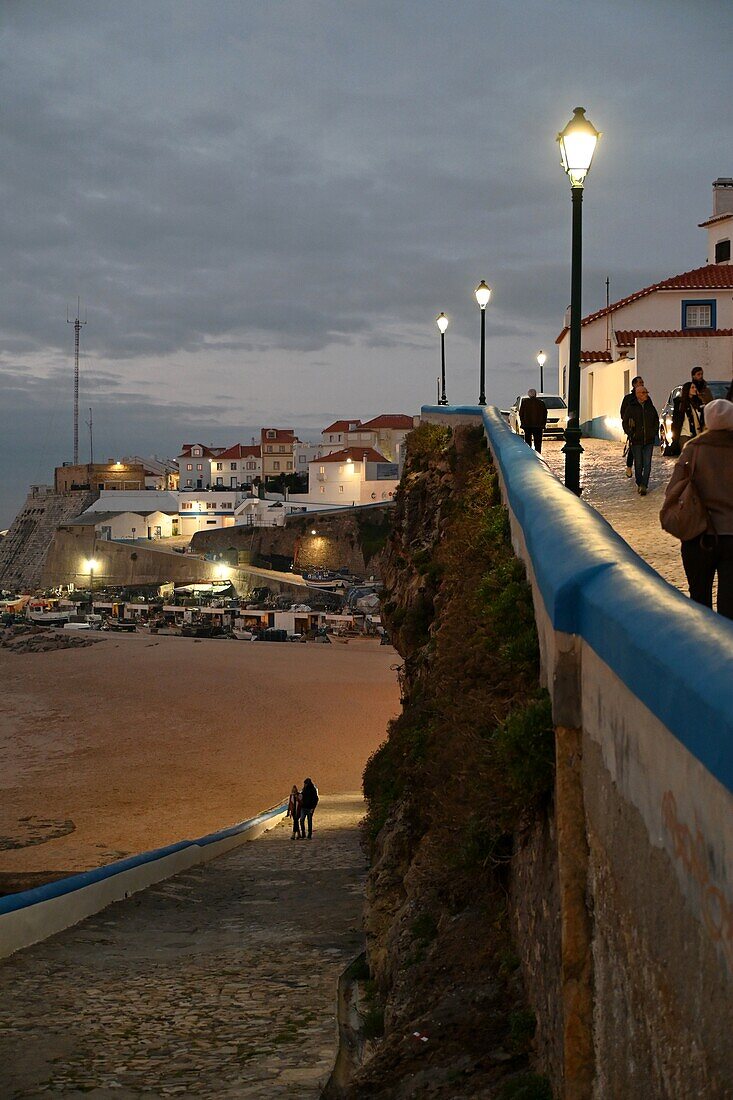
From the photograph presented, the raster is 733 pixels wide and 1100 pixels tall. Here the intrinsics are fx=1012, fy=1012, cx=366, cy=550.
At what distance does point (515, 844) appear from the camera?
595 cm

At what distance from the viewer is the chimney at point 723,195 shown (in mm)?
37281

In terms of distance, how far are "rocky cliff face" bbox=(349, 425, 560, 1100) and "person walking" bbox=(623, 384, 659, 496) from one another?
2.26 m

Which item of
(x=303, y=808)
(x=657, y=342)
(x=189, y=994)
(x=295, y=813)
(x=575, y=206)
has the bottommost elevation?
(x=295, y=813)

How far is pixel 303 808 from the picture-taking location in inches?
767

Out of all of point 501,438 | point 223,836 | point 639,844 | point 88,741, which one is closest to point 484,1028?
point 639,844

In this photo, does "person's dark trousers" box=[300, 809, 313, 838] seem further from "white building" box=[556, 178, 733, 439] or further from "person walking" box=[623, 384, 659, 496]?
"white building" box=[556, 178, 733, 439]

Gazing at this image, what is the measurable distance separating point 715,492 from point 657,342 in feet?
64.8

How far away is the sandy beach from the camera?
22.1m

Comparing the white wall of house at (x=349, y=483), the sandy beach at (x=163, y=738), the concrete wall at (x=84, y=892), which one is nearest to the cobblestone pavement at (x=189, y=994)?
the concrete wall at (x=84, y=892)

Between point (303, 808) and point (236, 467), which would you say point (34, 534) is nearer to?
point (236, 467)

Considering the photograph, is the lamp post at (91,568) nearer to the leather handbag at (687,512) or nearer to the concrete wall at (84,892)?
the concrete wall at (84,892)

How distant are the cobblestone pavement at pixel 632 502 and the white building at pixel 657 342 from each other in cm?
465

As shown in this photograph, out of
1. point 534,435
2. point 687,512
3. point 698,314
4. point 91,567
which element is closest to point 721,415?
point 687,512

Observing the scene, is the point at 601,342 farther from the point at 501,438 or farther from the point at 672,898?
the point at 672,898
